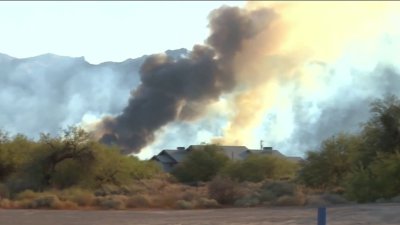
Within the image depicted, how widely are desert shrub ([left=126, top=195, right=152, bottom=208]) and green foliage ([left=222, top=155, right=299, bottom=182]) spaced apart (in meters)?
27.5

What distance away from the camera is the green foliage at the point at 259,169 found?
70.0m

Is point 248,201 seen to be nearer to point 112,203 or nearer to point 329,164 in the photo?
point 112,203

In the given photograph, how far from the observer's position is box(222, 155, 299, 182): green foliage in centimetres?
7000

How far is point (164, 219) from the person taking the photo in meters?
29.6

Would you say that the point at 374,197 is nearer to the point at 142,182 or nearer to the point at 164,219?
the point at 164,219

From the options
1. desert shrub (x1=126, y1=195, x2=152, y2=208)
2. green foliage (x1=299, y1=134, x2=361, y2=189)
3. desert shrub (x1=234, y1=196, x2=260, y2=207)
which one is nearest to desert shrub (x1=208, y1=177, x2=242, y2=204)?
desert shrub (x1=234, y1=196, x2=260, y2=207)

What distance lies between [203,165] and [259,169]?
27.0 ft

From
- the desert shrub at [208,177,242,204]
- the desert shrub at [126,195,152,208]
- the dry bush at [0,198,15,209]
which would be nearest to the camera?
the dry bush at [0,198,15,209]

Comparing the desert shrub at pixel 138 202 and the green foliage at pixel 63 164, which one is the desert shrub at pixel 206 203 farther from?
the green foliage at pixel 63 164

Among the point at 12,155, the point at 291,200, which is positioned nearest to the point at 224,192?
the point at 291,200

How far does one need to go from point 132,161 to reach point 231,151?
A: 40499 mm

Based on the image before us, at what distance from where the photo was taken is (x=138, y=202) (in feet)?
139

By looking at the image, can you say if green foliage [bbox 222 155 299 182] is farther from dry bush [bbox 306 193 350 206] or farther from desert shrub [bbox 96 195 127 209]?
dry bush [bbox 306 193 350 206]

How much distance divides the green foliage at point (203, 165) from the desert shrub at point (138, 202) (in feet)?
107
